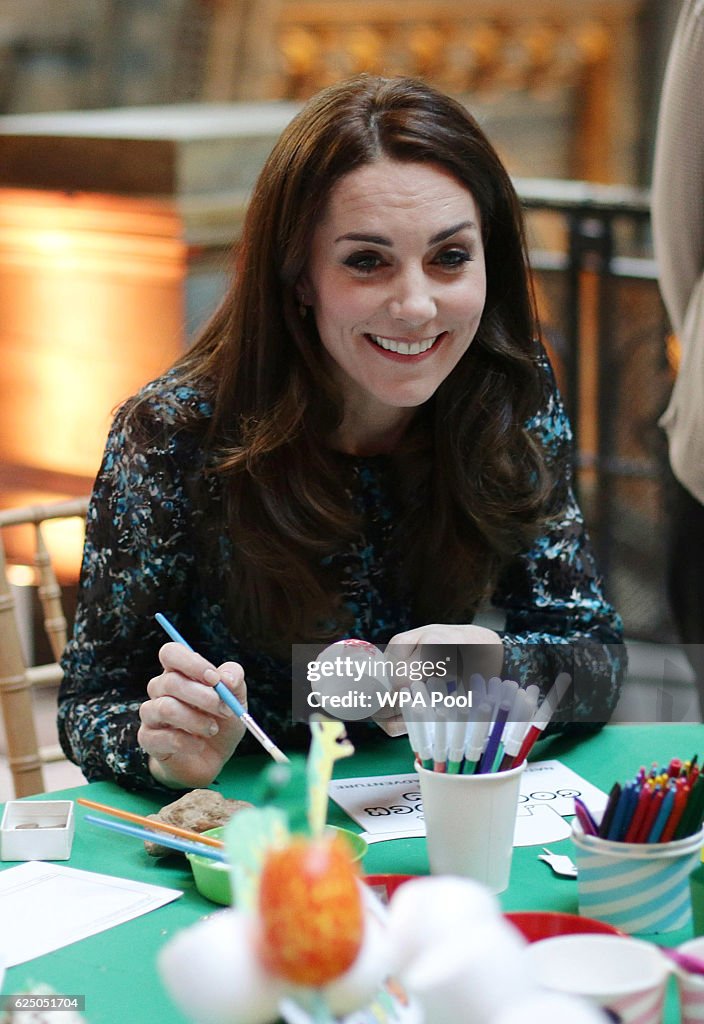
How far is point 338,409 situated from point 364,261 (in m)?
0.22

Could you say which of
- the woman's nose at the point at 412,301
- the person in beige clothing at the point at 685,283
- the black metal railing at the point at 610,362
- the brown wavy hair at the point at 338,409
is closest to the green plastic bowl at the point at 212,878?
the brown wavy hair at the point at 338,409

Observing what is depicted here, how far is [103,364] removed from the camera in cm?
375

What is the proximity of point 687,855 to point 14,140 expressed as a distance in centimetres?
320

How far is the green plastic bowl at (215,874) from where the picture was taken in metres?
1.13

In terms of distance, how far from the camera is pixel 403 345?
1548mm

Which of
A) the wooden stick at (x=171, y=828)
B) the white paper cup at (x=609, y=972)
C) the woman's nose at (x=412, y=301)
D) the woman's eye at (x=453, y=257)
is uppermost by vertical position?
the woman's eye at (x=453, y=257)

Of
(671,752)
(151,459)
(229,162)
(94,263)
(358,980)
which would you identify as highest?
(229,162)

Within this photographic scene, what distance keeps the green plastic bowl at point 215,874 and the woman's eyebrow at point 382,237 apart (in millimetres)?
664

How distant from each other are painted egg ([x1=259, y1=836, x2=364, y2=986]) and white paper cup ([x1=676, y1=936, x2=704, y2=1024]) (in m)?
0.29

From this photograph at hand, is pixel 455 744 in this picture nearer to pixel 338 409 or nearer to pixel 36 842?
pixel 36 842

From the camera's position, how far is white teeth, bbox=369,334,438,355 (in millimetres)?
1549

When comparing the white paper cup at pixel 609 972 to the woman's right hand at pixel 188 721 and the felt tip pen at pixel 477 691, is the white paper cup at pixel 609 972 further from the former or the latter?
the woman's right hand at pixel 188 721

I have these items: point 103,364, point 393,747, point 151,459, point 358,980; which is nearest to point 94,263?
point 103,364

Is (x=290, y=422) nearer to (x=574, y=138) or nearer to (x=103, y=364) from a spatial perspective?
(x=103, y=364)
